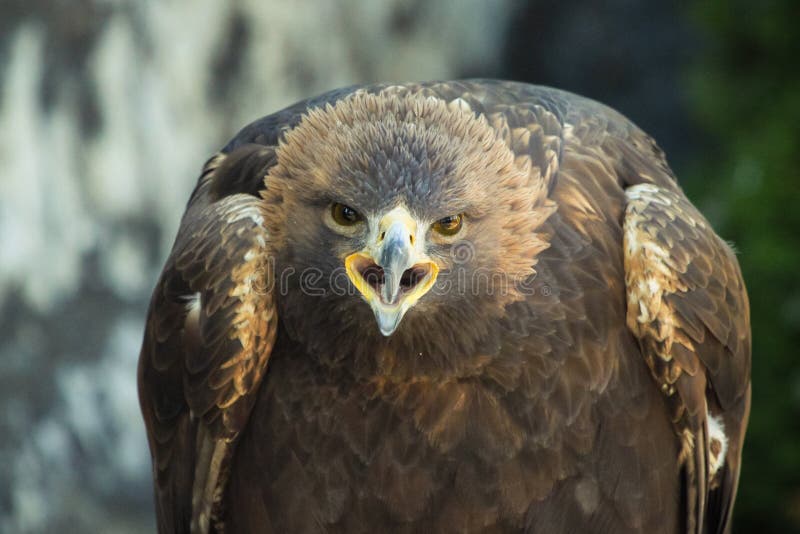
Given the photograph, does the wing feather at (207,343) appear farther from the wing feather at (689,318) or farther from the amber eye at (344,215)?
Answer: the wing feather at (689,318)

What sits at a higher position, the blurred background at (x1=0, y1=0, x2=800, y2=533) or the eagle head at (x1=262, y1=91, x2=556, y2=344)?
the eagle head at (x1=262, y1=91, x2=556, y2=344)

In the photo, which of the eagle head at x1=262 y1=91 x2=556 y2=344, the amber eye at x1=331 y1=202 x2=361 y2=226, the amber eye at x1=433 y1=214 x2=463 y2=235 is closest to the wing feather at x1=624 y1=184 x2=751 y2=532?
the eagle head at x1=262 y1=91 x2=556 y2=344

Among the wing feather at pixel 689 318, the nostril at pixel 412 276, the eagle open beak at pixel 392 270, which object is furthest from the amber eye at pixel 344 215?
the wing feather at pixel 689 318

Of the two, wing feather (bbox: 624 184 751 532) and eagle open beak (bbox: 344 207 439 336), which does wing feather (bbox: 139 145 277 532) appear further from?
wing feather (bbox: 624 184 751 532)

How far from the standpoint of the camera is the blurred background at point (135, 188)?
6.19 metres

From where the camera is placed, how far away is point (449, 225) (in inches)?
131

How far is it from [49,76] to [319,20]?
1934 mm

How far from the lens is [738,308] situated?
401 cm

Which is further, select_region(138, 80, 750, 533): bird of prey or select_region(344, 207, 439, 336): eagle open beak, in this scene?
select_region(138, 80, 750, 533): bird of prey

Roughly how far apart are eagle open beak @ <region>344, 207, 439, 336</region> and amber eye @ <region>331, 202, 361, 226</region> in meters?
0.11

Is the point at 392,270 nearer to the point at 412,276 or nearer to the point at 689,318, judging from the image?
the point at 412,276

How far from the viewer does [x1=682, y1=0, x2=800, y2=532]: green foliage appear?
652 cm

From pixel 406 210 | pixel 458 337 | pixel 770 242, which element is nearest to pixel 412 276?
pixel 406 210

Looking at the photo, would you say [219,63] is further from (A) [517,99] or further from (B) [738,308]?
(B) [738,308]
